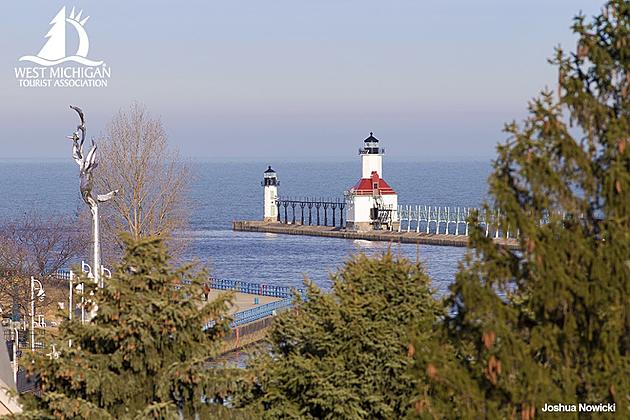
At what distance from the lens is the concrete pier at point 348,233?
85450mm

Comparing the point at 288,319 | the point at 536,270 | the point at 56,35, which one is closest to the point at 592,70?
the point at 536,270

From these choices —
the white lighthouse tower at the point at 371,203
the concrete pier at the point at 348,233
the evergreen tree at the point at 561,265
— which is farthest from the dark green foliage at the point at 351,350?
the white lighthouse tower at the point at 371,203

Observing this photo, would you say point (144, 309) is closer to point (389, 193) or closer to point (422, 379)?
point (422, 379)

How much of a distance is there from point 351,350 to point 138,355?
11.5 ft

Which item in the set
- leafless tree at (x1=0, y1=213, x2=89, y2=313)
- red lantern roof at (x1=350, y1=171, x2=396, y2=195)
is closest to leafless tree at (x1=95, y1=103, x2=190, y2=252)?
leafless tree at (x1=0, y1=213, x2=89, y2=313)

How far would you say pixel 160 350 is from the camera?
12.1m

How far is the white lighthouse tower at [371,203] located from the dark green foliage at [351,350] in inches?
3005

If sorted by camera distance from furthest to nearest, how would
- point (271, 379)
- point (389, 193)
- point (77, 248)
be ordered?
point (389, 193) → point (77, 248) → point (271, 379)

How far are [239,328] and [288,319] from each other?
21.0 meters

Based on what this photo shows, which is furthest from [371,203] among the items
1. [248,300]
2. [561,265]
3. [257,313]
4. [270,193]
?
[561,265]

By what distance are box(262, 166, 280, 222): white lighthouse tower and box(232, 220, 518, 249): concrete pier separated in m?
2.37

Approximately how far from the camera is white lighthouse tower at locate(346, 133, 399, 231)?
304ft

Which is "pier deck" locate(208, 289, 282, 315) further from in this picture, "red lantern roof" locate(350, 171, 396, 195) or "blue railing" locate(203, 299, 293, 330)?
"red lantern roof" locate(350, 171, 396, 195)

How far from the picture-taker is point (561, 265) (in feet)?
27.8
